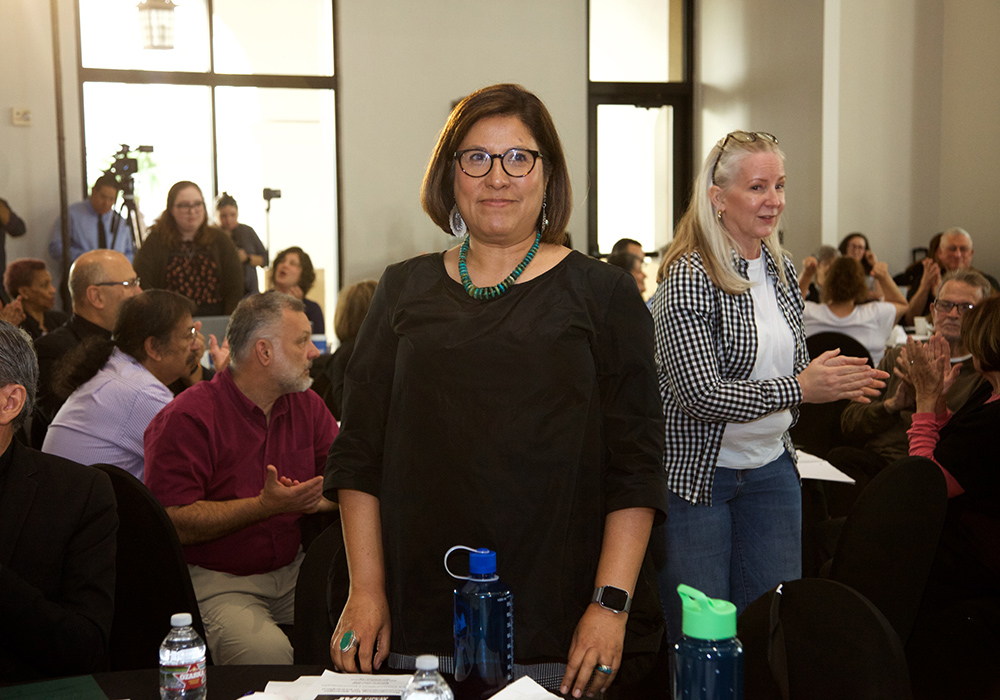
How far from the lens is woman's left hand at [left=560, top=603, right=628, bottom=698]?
53.4 inches

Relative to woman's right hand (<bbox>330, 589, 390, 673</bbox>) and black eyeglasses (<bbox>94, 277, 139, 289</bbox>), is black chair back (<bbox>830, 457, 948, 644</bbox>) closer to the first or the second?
woman's right hand (<bbox>330, 589, 390, 673</bbox>)

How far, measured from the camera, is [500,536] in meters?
1.41

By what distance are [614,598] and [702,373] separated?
0.75 m

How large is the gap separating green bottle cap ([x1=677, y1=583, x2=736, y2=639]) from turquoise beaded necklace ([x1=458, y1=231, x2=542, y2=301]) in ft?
1.87

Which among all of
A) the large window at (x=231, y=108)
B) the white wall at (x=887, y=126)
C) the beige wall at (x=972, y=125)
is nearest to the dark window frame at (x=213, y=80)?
the large window at (x=231, y=108)

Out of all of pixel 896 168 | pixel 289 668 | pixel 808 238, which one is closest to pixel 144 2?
pixel 808 238

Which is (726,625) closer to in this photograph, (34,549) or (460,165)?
(460,165)

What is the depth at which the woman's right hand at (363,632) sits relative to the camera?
4.62 feet

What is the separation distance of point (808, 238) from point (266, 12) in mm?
5534

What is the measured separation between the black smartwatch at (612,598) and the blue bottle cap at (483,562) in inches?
6.9

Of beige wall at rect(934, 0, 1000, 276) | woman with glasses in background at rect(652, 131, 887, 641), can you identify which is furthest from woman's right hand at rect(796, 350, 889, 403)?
beige wall at rect(934, 0, 1000, 276)

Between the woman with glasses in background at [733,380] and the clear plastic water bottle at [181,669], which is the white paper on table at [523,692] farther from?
the woman with glasses in background at [733,380]

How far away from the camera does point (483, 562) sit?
1322 mm

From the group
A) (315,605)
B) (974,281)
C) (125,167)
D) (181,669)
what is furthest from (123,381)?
(125,167)
